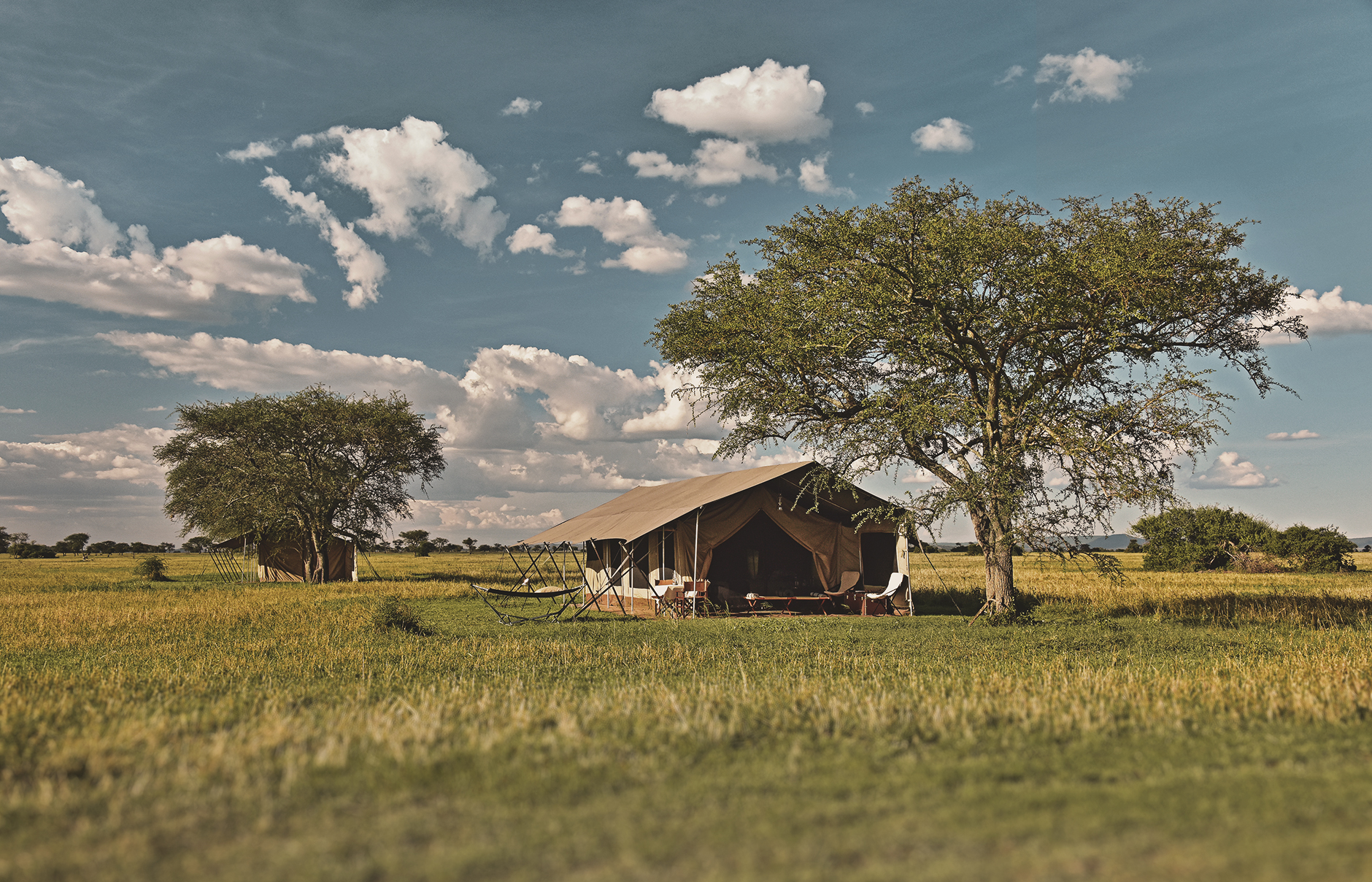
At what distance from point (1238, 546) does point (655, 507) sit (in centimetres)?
3295

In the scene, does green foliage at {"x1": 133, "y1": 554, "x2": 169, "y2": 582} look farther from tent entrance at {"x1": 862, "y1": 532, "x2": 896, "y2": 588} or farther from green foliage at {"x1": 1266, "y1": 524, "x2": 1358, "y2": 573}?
green foliage at {"x1": 1266, "y1": 524, "x2": 1358, "y2": 573}

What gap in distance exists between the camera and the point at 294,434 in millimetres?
35438

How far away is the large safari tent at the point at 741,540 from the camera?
18.8 m

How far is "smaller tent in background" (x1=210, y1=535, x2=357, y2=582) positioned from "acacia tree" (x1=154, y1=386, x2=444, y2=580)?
73 centimetres

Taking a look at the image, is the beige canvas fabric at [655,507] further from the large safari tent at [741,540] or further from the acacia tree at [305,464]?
the acacia tree at [305,464]

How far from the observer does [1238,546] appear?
39.9m

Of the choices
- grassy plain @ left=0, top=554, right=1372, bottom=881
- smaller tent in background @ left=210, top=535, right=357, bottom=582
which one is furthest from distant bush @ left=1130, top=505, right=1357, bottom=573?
smaller tent in background @ left=210, top=535, right=357, bottom=582

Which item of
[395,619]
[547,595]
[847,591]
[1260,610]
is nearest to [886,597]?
[847,591]

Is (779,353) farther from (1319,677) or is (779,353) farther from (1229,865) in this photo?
(1229,865)

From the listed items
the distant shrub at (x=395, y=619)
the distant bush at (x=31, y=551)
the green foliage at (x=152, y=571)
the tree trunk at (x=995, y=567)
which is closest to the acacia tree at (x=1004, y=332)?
the tree trunk at (x=995, y=567)

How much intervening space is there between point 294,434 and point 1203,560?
4289cm

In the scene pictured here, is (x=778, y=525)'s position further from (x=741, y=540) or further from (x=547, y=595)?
(x=547, y=595)

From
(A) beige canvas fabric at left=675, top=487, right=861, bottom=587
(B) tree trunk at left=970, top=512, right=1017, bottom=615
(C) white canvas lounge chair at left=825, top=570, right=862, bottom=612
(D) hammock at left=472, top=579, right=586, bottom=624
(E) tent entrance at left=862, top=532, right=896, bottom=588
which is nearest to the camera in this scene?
(B) tree trunk at left=970, top=512, right=1017, bottom=615

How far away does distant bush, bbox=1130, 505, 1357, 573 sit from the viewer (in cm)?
3669
